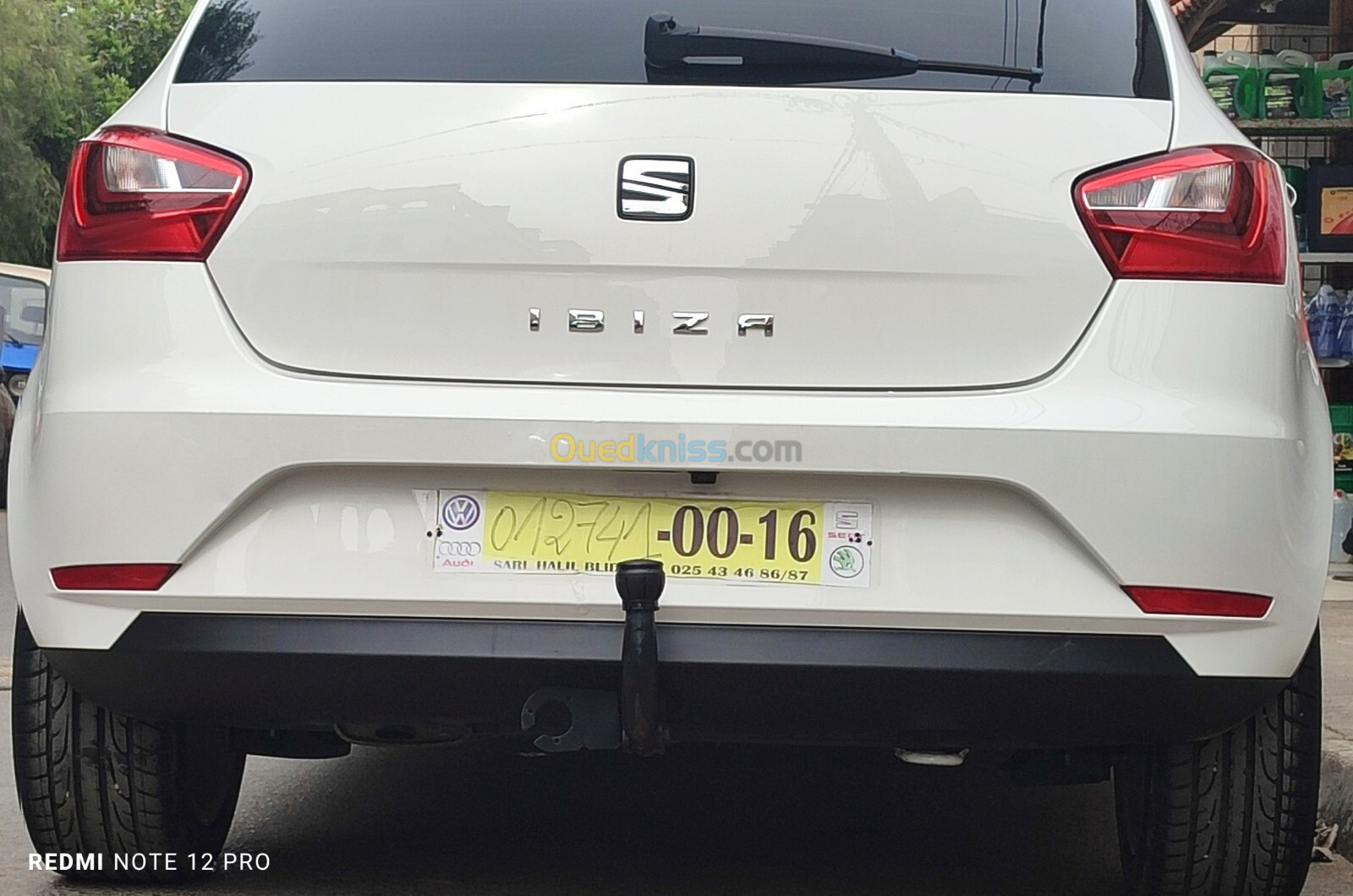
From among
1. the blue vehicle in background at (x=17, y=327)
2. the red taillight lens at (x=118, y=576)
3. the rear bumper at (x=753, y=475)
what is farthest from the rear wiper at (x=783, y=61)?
the blue vehicle in background at (x=17, y=327)

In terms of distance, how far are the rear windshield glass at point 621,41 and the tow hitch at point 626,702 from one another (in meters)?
0.70

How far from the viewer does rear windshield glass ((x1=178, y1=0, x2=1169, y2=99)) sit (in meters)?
2.87

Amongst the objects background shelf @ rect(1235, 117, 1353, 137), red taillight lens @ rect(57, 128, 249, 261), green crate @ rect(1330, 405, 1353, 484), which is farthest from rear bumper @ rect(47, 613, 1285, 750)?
green crate @ rect(1330, 405, 1353, 484)

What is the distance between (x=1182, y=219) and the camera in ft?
9.16

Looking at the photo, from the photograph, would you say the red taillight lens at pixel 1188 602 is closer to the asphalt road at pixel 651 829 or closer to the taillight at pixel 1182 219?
the taillight at pixel 1182 219

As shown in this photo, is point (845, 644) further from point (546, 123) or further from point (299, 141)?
point (299, 141)

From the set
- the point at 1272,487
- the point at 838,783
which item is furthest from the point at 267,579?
the point at 838,783

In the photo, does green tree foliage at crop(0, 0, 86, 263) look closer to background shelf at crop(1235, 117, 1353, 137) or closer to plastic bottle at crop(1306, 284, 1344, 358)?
background shelf at crop(1235, 117, 1353, 137)

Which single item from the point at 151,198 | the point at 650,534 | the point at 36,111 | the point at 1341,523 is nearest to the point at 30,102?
the point at 36,111

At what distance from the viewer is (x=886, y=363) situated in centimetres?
278

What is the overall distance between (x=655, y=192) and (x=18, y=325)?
13563mm

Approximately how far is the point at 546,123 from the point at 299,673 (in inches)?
32.2

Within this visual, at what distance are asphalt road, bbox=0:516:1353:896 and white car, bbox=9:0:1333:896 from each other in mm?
714

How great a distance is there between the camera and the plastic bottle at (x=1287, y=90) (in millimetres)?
9914
